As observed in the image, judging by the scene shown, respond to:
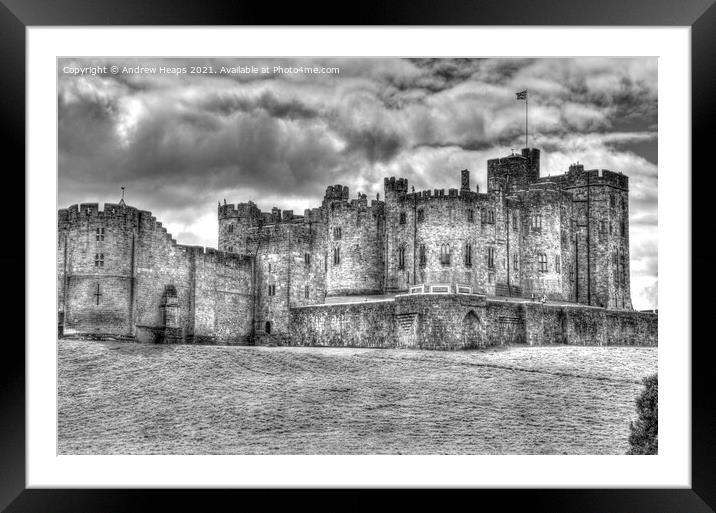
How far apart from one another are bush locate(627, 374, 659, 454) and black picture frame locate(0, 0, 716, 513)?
16.1 ft

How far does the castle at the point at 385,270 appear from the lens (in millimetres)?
47750

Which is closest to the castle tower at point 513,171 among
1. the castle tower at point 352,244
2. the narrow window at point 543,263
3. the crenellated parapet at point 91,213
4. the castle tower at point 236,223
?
the narrow window at point 543,263

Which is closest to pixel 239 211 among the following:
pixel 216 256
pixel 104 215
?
pixel 216 256

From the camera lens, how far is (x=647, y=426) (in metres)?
32.6

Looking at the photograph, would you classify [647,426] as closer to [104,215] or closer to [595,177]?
[104,215]

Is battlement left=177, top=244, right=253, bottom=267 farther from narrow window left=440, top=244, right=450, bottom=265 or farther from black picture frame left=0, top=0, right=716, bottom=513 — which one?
black picture frame left=0, top=0, right=716, bottom=513

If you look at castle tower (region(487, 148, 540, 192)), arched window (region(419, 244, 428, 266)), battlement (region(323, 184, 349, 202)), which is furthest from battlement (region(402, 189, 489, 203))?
battlement (region(323, 184, 349, 202))

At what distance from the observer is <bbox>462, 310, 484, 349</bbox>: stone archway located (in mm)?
48812

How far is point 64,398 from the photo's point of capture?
3947cm

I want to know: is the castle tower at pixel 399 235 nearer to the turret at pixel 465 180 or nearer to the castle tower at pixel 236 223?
the turret at pixel 465 180

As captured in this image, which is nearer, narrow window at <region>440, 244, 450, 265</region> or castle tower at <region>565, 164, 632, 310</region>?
narrow window at <region>440, 244, 450, 265</region>

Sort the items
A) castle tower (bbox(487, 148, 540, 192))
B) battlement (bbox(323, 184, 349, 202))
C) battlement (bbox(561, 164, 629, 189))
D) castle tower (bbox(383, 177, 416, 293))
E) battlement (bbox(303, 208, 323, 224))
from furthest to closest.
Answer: castle tower (bbox(487, 148, 540, 192)) < battlement (bbox(561, 164, 629, 189)) < battlement (bbox(303, 208, 323, 224)) < battlement (bbox(323, 184, 349, 202)) < castle tower (bbox(383, 177, 416, 293))
